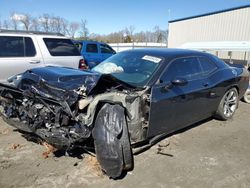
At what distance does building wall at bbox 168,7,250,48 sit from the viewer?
19.2 metres

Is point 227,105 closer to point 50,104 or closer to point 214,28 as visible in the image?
point 50,104

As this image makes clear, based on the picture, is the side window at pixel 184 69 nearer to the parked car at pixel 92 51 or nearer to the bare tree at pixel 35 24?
the parked car at pixel 92 51

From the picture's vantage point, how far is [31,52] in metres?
6.74

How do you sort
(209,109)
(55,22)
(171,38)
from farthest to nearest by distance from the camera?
(55,22) → (171,38) → (209,109)

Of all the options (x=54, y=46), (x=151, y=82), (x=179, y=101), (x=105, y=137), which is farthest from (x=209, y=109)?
(x=54, y=46)

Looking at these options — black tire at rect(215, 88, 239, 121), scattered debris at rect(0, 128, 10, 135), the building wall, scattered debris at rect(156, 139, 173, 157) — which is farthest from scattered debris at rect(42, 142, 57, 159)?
the building wall

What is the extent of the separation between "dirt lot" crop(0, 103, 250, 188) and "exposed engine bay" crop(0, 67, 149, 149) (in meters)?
0.41

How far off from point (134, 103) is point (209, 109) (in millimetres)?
2163

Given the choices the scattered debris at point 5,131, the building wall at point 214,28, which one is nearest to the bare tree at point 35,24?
the building wall at point 214,28

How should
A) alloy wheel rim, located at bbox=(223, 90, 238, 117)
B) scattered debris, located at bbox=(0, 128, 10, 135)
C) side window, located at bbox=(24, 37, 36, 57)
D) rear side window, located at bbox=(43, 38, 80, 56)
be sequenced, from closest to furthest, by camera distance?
scattered debris, located at bbox=(0, 128, 10, 135) < alloy wheel rim, located at bbox=(223, 90, 238, 117) < side window, located at bbox=(24, 37, 36, 57) < rear side window, located at bbox=(43, 38, 80, 56)

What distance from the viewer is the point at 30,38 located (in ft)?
22.3

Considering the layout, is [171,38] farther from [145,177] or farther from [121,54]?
[145,177]

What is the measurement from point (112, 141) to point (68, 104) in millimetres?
723

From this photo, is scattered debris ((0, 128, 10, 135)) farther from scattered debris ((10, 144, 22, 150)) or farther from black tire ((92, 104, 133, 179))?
black tire ((92, 104, 133, 179))
